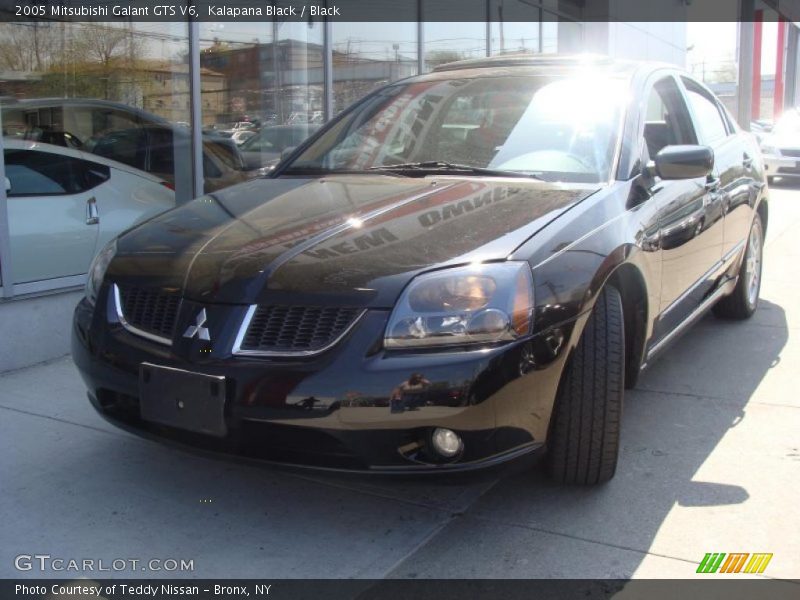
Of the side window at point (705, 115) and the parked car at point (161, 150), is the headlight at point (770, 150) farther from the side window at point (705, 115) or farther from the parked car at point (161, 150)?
the parked car at point (161, 150)

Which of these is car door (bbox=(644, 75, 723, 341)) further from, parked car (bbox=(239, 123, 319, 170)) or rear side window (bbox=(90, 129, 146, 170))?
parked car (bbox=(239, 123, 319, 170))

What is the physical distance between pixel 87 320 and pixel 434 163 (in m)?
1.64

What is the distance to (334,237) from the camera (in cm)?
313

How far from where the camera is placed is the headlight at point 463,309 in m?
2.76

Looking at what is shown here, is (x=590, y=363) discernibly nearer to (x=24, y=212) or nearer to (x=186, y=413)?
(x=186, y=413)

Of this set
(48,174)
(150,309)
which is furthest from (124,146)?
(150,309)

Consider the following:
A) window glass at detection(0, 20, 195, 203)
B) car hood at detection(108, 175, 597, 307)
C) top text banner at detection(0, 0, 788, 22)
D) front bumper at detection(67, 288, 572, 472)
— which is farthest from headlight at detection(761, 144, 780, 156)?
front bumper at detection(67, 288, 572, 472)

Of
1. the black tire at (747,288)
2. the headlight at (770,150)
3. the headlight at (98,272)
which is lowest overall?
the black tire at (747,288)

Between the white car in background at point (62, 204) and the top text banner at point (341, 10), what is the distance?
978 millimetres

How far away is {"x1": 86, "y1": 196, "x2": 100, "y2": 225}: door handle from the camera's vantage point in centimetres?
593

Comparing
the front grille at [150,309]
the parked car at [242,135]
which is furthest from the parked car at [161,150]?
the front grille at [150,309]

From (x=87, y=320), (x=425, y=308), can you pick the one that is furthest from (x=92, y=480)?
(x=425, y=308)

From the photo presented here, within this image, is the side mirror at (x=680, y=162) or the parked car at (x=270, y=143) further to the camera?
the parked car at (x=270, y=143)

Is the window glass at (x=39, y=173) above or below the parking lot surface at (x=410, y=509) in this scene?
above
